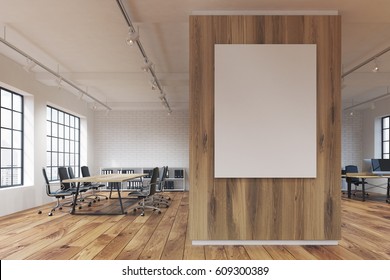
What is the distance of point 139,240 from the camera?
169 inches

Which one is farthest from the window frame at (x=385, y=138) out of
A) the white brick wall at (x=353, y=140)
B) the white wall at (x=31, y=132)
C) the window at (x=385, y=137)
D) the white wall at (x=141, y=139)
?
the white wall at (x=31, y=132)

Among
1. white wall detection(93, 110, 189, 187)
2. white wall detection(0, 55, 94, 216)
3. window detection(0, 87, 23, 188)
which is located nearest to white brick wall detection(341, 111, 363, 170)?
white wall detection(93, 110, 189, 187)

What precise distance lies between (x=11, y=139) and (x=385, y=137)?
1106 cm

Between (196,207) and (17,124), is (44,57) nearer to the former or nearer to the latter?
(17,124)

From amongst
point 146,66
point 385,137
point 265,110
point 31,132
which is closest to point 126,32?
point 146,66

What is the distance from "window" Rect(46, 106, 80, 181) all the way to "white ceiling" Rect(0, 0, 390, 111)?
1662mm

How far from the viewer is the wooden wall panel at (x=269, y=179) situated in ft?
13.0

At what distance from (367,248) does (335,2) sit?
3.03m

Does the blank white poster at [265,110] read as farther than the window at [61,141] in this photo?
No

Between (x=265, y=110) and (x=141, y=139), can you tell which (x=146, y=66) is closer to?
(x=265, y=110)

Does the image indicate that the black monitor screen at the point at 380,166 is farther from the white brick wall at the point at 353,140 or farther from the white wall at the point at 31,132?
the white wall at the point at 31,132

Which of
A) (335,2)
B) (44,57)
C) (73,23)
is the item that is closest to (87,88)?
(44,57)

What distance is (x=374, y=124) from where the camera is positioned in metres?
11.1

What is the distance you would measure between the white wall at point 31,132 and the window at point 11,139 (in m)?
0.14
